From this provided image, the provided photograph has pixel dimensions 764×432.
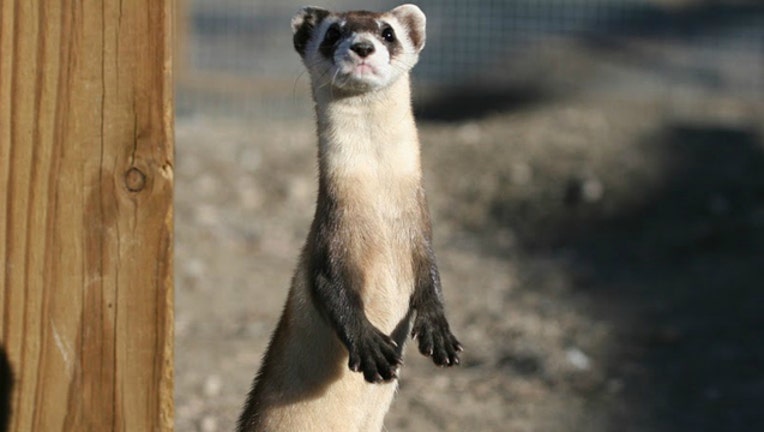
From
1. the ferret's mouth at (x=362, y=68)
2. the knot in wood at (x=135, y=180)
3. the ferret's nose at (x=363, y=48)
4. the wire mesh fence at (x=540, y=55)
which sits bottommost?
the wire mesh fence at (x=540, y=55)

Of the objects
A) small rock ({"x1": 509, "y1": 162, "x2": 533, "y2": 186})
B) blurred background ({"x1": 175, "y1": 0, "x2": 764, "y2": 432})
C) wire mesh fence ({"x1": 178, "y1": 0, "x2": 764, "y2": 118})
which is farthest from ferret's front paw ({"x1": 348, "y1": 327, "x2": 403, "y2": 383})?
wire mesh fence ({"x1": 178, "y1": 0, "x2": 764, "y2": 118})

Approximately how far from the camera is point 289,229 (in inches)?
318

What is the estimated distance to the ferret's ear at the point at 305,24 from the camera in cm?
354

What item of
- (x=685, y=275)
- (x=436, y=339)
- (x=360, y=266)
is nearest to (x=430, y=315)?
(x=436, y=339)

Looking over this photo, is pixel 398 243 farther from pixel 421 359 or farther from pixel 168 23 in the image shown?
pixel 421 359

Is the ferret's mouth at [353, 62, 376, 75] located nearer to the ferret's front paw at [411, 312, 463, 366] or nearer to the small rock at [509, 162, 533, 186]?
the ferret's front paw at [411, 312, 463, 366]

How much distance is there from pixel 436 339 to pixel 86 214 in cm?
106

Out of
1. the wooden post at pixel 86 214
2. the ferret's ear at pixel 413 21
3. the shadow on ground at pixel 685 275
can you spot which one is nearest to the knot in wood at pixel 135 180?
the wooden post at pixel 86 214

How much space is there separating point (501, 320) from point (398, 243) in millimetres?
3359

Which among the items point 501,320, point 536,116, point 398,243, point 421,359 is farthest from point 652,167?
point 398,243

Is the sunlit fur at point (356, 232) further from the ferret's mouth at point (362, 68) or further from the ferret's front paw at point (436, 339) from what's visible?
the ferret's front paw at point (436, 339)

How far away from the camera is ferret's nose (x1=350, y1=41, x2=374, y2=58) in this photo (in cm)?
321

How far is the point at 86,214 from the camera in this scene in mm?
2549

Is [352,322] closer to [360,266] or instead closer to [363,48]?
[360,266]
